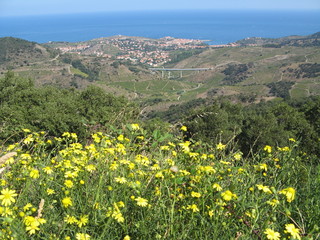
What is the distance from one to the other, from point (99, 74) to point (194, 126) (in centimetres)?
10089

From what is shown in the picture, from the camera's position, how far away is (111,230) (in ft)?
6.41

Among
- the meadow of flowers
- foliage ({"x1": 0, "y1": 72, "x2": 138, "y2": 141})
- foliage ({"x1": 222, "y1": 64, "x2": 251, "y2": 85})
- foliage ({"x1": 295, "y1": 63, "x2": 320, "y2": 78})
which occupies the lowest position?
foliage ({"x1": 222, "y1": 64, "x2": 251, "y2": 85})

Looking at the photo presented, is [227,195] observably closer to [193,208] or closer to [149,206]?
[193,208]

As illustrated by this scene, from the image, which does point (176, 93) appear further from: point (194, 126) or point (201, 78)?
point (194, 126)

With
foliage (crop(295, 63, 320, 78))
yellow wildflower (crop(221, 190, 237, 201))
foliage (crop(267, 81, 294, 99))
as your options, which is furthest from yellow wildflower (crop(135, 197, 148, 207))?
foliage (crop(295, 63, 320, 78))

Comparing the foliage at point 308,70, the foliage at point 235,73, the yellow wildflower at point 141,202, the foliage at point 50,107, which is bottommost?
the foliage at point 235,73

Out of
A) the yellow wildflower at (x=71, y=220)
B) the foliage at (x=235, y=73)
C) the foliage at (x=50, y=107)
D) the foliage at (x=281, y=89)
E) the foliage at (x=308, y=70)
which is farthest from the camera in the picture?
the foliage at (x=235, y=73)

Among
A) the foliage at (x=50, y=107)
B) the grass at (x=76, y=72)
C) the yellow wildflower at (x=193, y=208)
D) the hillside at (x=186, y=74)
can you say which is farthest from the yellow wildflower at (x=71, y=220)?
the grass at (x=76, y=72)

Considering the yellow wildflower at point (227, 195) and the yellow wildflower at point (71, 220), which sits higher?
the yellow wildflower at point (227, 195)

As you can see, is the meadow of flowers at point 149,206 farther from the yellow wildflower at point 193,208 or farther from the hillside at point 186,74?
the hillside at point 186,74

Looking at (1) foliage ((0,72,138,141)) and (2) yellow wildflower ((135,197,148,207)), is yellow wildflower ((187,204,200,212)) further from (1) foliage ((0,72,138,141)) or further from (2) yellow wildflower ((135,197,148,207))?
(1) foliage ((0,72,138,141))

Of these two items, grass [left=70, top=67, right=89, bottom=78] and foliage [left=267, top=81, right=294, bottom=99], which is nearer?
foliage [left=267, top=81, right=294, bottom=99]

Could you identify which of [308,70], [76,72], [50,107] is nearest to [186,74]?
[308,70]

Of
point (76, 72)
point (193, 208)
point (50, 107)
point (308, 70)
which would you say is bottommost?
point (308, 70)
